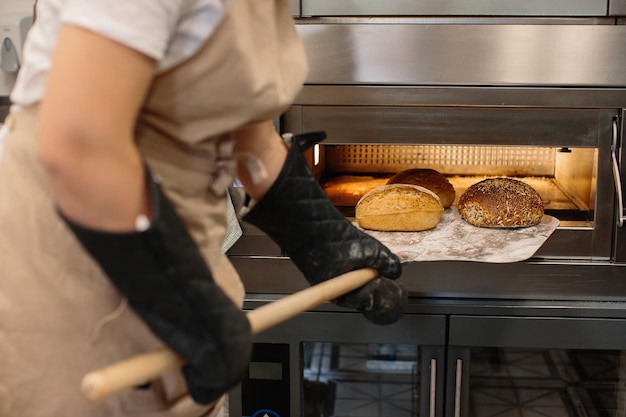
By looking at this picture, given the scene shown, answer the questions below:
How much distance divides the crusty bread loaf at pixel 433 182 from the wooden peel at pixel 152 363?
71 centimetres

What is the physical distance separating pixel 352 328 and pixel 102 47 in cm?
109

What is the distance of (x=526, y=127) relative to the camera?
4.98 ft

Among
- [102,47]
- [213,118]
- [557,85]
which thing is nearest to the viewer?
[102,47]

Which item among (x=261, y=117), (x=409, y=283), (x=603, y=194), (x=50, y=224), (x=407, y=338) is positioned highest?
(x=261, y=117)

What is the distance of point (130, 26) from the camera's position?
2.05ft

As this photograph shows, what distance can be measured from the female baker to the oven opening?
89cm

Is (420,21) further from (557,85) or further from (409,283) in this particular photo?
(409,283)

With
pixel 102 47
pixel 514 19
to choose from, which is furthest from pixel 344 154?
pixel 102 47

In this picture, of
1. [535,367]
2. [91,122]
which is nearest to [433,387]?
[535,367]

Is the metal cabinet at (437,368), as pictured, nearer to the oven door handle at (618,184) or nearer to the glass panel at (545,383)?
the glass panel at (545,383)

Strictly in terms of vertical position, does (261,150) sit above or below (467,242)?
above

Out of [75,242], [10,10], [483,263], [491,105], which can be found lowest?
[483,263]

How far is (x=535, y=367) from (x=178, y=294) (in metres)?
1.19

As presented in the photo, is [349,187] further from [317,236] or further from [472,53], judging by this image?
[317,236]
